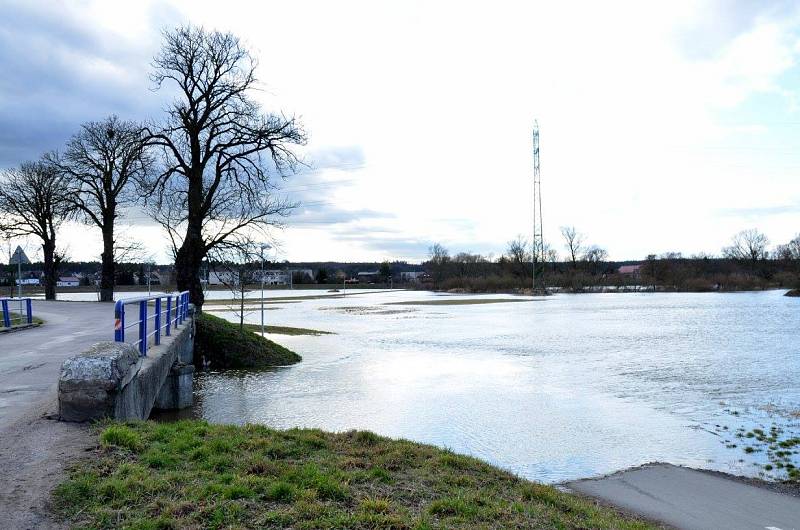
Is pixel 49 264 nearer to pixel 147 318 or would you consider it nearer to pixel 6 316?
pixel 6 316

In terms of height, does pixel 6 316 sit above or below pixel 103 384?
above

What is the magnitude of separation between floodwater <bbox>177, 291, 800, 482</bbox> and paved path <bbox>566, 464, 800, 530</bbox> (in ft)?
2.22

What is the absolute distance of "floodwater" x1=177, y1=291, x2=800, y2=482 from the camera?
1187 centimetres

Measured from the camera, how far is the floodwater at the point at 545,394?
11.9 meters

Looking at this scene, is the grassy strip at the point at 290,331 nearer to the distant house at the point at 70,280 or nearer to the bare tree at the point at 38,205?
the bare tree at the point at 38,205

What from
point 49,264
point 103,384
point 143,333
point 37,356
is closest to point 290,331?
point 49,264

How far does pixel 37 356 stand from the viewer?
13227 millimetres

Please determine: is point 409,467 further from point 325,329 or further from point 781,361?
point 325,329

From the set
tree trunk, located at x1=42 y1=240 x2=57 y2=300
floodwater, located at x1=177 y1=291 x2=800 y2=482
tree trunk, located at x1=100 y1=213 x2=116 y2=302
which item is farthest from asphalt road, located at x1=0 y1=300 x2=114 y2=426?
tree trunk, located at x1=42 y1=240 x2=57 y2=300

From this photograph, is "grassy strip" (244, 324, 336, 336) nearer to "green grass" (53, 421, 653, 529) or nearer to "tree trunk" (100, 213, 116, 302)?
"tree trunk" (100, 213, 116, 302)

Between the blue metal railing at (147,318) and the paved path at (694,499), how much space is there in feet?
23.6

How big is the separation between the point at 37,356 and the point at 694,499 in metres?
12.7

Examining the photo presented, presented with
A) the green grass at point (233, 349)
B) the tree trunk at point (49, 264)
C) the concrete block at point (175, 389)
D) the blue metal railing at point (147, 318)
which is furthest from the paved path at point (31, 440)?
the tree trunk at point (49, 264)

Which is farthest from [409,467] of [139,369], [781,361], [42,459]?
[781,361]
